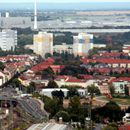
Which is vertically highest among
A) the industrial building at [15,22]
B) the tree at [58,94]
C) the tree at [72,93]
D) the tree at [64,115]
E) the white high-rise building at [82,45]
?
the tree at [64,115]

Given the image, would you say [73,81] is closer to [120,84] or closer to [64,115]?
[120,84]

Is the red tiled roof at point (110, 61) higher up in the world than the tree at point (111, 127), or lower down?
lower down

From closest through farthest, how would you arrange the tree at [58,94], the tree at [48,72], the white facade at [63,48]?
the tree at [58,94] < the tree at [48,72] < the white facade at [63,48]

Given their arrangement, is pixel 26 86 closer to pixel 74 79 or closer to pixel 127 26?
pixel 74 79

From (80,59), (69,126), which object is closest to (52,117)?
(69,126)

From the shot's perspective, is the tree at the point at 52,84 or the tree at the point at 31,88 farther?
the tree at the point at 52,84

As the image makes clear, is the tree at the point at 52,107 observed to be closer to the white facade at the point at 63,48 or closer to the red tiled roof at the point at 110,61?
the red tiled roof at the point at 110,61

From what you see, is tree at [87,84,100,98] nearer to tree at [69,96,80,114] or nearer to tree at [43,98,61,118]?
tree at [69,96,80,114]

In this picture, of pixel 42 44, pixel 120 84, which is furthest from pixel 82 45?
pixel 120 84

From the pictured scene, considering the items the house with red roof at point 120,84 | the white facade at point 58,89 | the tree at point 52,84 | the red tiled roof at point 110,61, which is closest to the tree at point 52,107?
the white facade at point 58,89

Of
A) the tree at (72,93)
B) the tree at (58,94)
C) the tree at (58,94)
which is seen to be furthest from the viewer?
the tree at (72,93)

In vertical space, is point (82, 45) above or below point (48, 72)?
below
